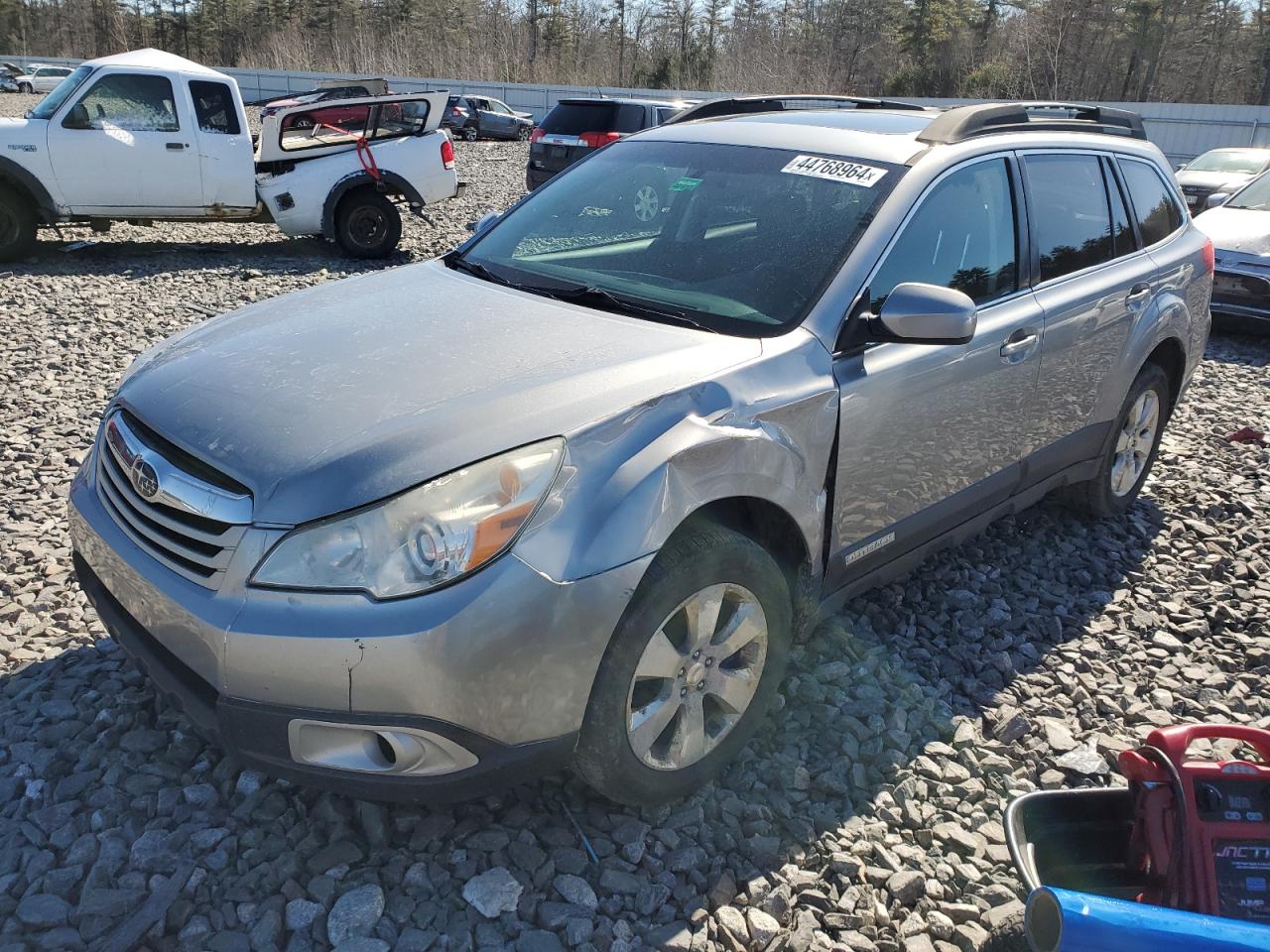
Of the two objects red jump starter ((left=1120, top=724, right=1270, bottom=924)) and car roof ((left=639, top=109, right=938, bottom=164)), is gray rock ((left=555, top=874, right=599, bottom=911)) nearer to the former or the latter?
red jump starter ((left=1120, top=724, right=1270, bottom=924))

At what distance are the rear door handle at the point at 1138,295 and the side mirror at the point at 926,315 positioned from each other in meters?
1.78

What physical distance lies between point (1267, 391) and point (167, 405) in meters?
7.79

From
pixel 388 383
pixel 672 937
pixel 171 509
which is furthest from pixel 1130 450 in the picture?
pixel 171 509

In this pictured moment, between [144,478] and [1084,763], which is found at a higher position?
[144,478]

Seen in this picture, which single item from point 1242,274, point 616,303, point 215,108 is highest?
point 215,108

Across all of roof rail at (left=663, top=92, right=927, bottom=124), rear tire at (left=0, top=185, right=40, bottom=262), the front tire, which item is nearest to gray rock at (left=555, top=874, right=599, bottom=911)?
the front tire

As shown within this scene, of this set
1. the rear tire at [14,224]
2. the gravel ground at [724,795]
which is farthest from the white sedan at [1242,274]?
the rear tire at [14,224]

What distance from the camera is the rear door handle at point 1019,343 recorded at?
Result: 347 centimetres

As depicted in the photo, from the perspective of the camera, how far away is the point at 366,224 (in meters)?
10.7

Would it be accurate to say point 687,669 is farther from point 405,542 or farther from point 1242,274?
point 1242,274

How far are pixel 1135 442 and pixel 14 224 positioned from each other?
32.0ft

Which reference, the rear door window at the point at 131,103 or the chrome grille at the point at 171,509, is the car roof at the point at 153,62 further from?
the chrome grille at the point at 171,509

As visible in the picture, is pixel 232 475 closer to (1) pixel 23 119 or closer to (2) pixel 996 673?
(2) pixel 996 673

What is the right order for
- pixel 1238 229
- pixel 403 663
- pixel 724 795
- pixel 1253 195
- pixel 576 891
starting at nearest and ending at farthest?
pixel 403 663
pixel 576 891
pixel 724 795
pixel 1238 229
pixel 1253 195
